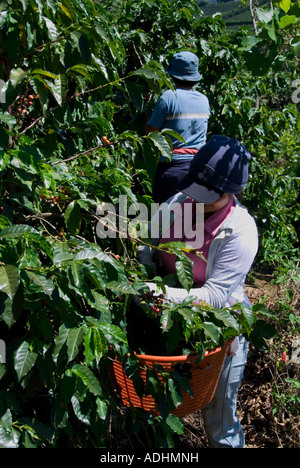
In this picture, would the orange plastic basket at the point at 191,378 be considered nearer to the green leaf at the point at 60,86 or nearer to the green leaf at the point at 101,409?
the green leaf at the point at 101,409

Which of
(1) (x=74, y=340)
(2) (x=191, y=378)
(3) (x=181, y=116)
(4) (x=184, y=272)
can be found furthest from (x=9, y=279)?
(3) (x=181, y=116)

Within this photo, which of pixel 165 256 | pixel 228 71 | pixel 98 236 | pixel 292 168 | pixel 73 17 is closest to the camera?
pixel 73 17

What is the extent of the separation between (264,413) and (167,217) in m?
1.50

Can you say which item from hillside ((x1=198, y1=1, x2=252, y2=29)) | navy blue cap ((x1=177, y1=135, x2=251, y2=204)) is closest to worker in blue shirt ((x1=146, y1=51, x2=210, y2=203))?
navy blue cap ((x1=177, y1=135, x2=251, y2=204))

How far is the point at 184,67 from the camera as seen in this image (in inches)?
134

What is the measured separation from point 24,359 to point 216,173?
956mm

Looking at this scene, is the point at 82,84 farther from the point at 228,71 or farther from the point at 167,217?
the point at 228,71

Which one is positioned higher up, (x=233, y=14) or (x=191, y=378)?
(x=191, y=378)

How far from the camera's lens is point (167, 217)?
206cm

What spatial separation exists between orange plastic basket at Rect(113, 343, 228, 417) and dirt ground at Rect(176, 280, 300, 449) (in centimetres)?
83

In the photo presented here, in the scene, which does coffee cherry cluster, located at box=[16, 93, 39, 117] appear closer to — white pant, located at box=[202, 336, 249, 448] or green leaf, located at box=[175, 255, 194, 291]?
green leaf, located at box=[175, 255, 194, 291]

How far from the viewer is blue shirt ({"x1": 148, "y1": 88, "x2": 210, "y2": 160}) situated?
3.43 metres

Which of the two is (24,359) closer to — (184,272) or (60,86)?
(184,272)
